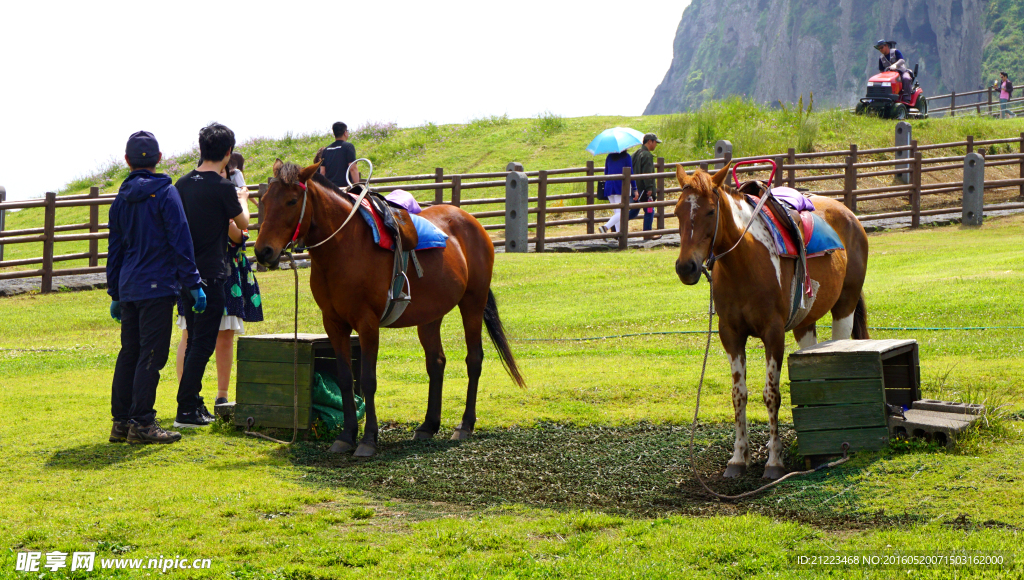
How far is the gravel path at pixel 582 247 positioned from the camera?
16.0 metres

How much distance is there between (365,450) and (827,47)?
10705 cm

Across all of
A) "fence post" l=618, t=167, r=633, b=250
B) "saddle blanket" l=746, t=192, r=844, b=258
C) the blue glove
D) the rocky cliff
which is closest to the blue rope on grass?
"saddle blanket" l=746, t=192, r=844, b=258

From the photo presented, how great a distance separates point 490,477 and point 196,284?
7.77 feet

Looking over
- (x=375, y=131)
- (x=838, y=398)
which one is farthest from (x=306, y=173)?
(x=375, y=131)

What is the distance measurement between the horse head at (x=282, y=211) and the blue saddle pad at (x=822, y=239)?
336 centimetres

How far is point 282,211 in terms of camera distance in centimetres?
602

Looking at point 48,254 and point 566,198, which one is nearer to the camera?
point 48,254

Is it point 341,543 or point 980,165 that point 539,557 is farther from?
point 980,165

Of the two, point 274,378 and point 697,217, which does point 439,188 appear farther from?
point 697,217

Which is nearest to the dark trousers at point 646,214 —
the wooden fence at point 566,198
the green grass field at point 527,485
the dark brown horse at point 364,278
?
the wooden fence at point 566,198

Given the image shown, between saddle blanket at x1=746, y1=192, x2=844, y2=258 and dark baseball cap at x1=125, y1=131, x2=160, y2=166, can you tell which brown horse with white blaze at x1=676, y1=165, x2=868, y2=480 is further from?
dark baseball cap at x1=125, y1=131, x2=160, y2=166

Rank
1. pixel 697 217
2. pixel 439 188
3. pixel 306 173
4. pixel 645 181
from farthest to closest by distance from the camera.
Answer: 1. pixel 645 181
2. pixel 439 188
3. pixel 306 173
4. pixel 697 217

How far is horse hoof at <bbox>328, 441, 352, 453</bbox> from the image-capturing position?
6.43m

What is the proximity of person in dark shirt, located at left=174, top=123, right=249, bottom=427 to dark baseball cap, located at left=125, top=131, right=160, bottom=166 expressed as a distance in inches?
11.5
